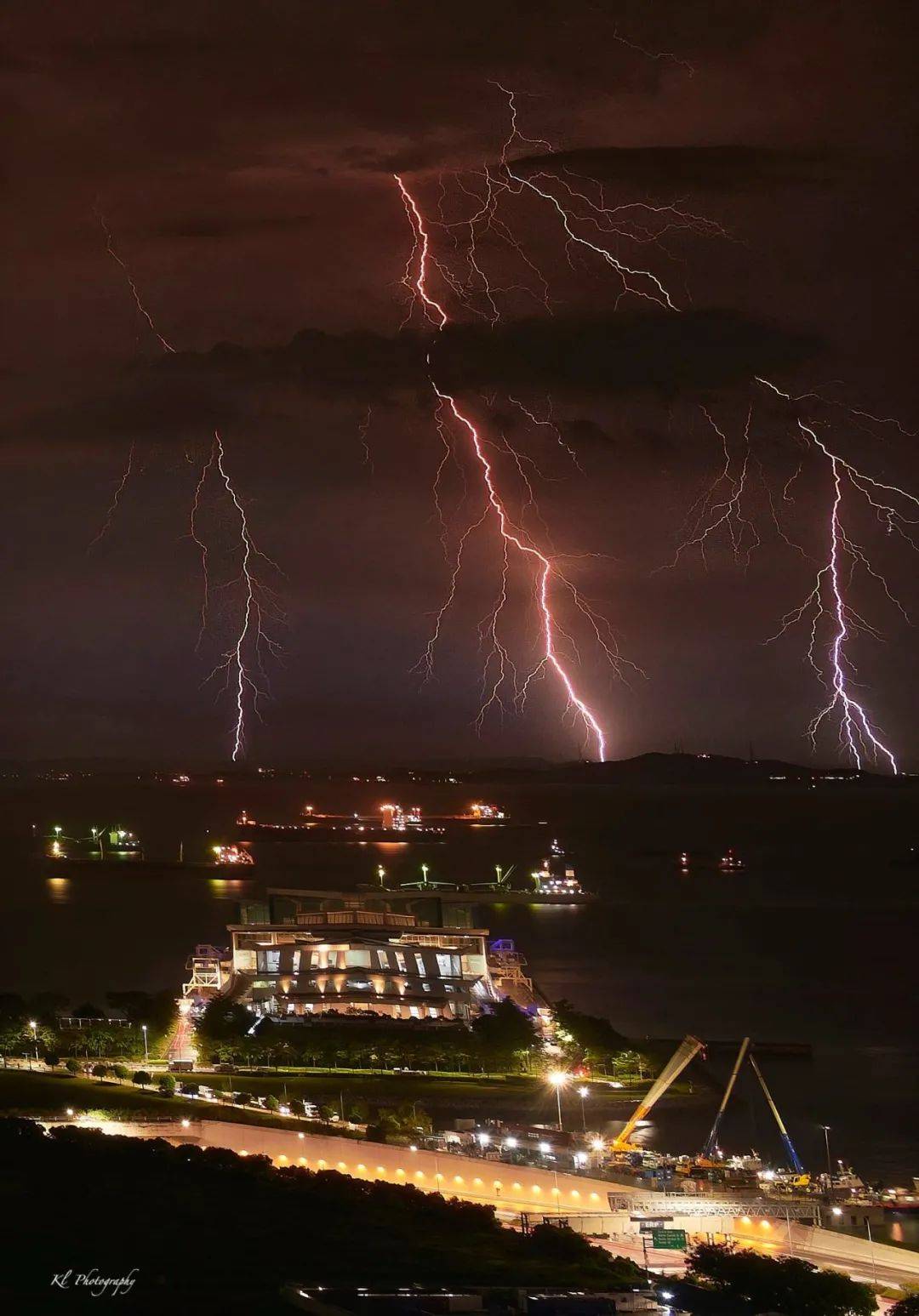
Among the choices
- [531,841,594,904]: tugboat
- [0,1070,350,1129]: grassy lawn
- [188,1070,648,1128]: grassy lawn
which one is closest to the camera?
[0,1070,350,1129]: grassy lawn

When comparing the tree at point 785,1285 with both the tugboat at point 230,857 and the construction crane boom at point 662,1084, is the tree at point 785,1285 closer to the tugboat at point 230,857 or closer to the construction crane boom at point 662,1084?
the construction crane boom at point 662,1084

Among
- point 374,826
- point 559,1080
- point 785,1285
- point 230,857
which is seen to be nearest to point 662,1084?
point 559,1080

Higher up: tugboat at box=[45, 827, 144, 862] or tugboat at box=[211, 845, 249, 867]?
tugboat at box=[45, 827, 144, 862]

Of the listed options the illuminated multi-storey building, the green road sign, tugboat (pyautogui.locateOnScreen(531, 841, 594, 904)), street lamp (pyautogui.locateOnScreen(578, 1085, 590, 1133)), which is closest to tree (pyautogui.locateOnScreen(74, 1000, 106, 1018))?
the illuminated multi-storey building

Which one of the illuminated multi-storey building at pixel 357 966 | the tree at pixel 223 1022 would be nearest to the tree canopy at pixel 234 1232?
the tree at pixel 223 1022

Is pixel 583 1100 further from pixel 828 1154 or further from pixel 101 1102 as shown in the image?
pixel 101 1102

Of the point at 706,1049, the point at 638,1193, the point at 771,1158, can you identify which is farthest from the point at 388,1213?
the point at 706,1049

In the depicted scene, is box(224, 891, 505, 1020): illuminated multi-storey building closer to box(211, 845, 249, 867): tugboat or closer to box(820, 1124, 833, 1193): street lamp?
box(820, 1124, 833, 1193): street lamp
